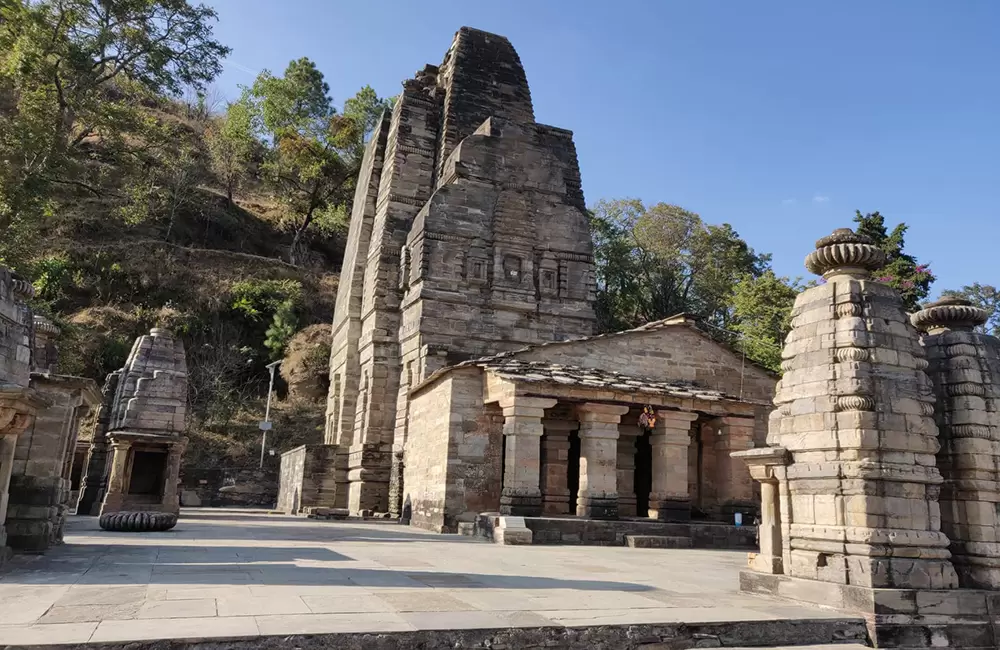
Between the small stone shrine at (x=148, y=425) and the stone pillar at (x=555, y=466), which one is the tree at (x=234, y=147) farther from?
→ the stone pillar at (x=555, y=466)

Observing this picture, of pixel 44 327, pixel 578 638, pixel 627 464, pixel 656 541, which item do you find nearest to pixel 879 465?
pixel 578 638

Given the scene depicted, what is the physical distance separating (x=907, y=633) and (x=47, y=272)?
41166 millimetres

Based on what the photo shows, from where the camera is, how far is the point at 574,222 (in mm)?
22828

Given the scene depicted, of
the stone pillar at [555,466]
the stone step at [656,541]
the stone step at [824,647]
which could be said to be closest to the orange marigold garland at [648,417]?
the stone pillar at [555,466]

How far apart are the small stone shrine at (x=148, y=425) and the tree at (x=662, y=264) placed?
2814cm

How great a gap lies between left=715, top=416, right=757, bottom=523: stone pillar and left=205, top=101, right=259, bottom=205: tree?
46.0 meters

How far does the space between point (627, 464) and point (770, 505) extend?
9.56m

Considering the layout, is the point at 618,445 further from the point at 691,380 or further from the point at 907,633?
the point at 907,633

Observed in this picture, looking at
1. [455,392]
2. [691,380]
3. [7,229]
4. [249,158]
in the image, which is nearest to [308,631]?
[455,392]

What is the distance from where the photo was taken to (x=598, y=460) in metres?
14.7

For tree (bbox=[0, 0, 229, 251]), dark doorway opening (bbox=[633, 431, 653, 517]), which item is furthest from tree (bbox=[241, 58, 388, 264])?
dark doorway opening (bbox=[633, 431, 653, 517])

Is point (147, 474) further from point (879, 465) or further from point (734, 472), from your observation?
point (879, 465)

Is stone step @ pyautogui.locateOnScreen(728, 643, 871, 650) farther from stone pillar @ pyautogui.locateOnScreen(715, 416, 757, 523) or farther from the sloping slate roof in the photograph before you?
stone pillar @ pyautogui.locateOnScreen(715, 416, 757, 523)

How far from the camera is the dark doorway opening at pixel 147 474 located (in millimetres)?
17625
